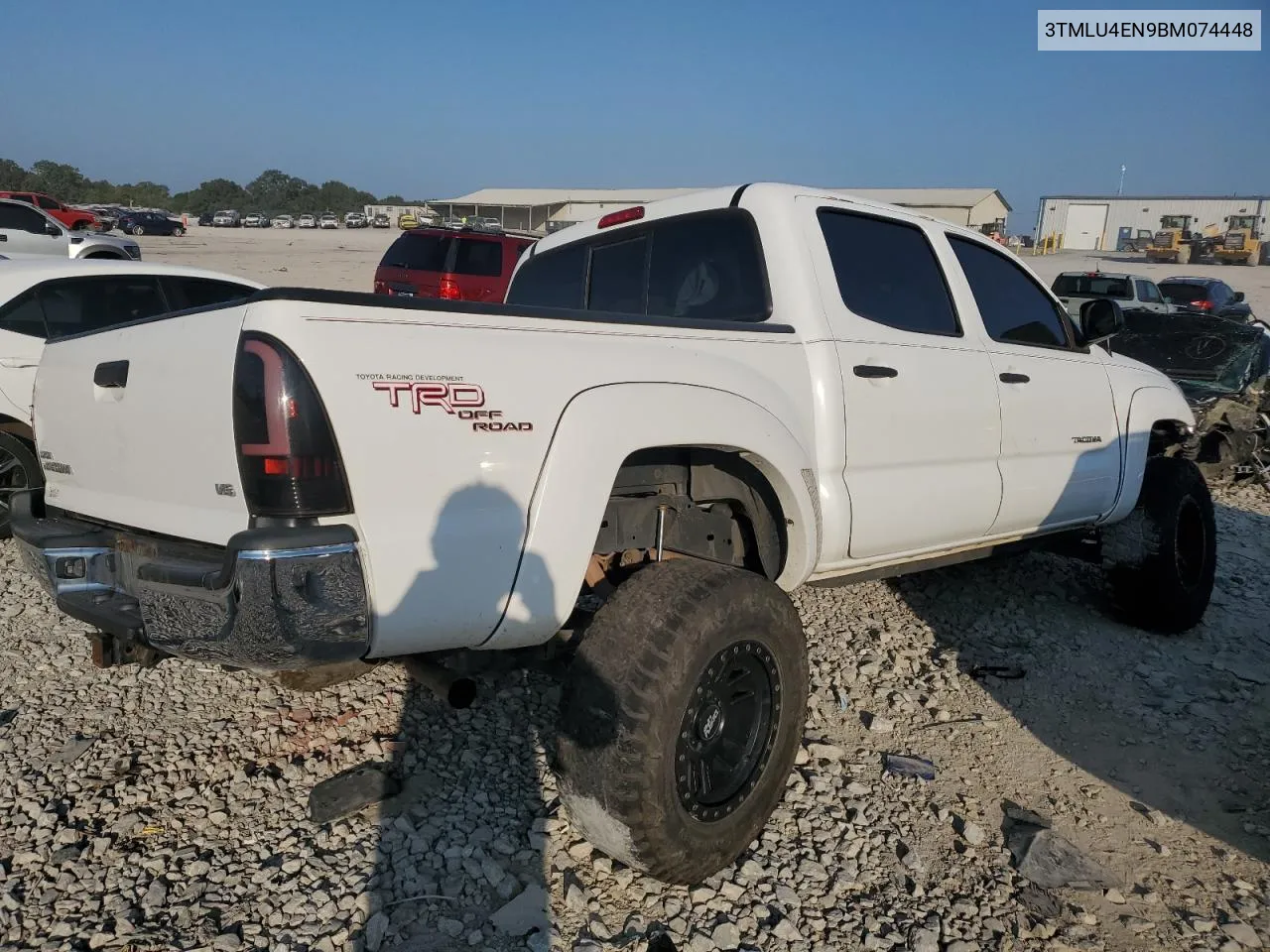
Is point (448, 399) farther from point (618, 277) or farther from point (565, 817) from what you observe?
point (618, 277)

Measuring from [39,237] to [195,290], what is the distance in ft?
41.4

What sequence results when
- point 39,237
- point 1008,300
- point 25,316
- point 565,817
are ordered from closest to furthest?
point 565,817 → point 1008,300 → point 25,316 → point 39,237

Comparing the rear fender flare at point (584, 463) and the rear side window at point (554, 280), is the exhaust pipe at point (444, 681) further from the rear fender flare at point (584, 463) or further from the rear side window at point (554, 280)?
the rear side window at point (554, 280)

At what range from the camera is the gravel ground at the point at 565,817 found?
2.47 metres

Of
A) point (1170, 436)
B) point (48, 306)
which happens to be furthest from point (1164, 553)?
point (48, 306)

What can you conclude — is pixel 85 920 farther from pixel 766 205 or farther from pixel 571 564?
pixel 766 205

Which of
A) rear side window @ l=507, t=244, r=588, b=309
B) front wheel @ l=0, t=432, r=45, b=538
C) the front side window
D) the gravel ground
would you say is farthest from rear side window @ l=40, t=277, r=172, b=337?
the front side window

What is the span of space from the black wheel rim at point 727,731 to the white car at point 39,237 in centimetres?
1648

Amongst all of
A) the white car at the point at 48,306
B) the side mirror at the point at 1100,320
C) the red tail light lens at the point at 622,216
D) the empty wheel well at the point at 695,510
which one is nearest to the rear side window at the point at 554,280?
the red tail light lens at the point at 622,216

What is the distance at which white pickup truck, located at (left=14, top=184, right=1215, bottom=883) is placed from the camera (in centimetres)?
200

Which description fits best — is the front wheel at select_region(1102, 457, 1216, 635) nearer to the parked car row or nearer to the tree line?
the parked car row

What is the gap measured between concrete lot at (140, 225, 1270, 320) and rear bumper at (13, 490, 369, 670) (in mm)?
17476

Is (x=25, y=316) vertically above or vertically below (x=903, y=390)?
above

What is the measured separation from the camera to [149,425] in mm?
2322
